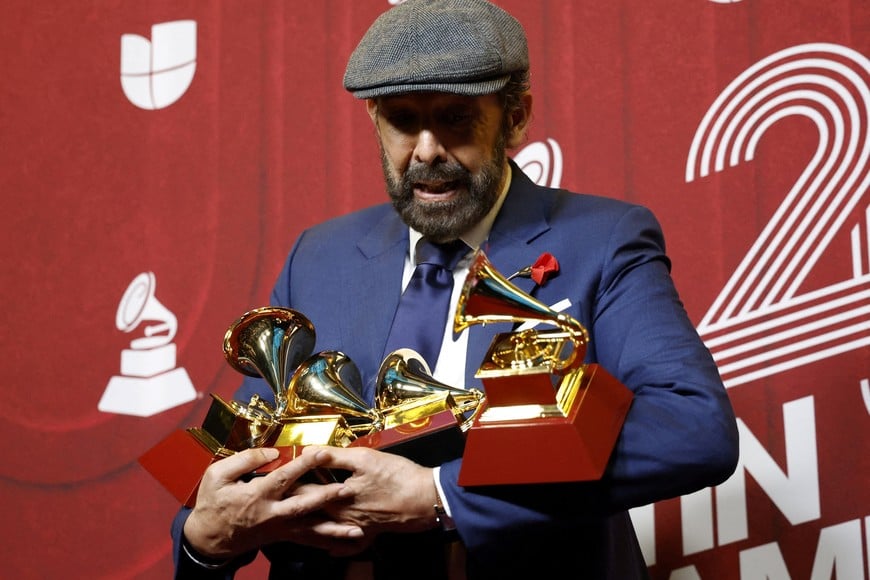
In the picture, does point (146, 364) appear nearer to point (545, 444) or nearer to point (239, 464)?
point (239, 464)

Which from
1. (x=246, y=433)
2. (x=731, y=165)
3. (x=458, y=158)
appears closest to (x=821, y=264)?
(x=731, y=165)

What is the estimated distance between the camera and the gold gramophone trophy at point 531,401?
42.1 inches

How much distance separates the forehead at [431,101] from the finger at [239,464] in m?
0.47

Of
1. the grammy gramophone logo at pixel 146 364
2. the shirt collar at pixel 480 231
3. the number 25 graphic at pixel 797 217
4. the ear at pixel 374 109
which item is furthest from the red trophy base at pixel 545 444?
the grammy gramophone logo at pixel 146 364

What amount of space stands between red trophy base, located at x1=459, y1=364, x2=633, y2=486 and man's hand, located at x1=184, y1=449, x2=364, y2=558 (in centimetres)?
16

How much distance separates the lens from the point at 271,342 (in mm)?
1354

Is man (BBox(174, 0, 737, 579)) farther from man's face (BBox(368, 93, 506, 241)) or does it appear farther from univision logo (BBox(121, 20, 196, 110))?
univision logo (BBox(121, 20, 196, 110))

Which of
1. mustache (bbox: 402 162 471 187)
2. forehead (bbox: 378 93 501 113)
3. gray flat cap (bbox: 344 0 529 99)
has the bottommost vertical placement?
mustache (bbox: 402 162 471 187)

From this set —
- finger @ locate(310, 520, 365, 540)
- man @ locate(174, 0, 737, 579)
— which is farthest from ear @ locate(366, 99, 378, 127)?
finger @ locate(310, 520, 365, 540)

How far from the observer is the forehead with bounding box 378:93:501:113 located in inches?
55.6

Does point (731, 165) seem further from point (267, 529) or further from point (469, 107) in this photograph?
point (267, 529)

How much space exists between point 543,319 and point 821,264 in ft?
2.71

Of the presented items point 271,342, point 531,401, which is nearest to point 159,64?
point 271,342

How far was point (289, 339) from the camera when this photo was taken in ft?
4.45
